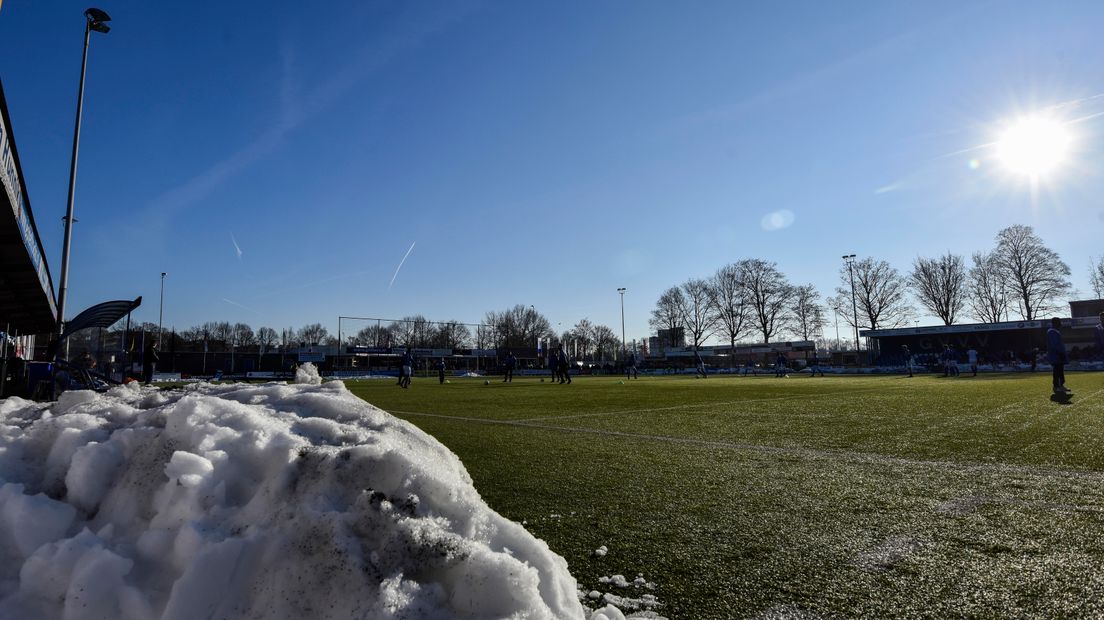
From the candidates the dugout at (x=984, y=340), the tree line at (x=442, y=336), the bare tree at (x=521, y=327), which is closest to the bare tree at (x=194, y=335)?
the tree line at (x=442, y=336)

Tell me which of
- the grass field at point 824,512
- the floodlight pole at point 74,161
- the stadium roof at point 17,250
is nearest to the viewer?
the grass field at point 824,512

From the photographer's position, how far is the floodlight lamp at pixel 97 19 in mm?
16438

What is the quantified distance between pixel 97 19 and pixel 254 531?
22.7 meters

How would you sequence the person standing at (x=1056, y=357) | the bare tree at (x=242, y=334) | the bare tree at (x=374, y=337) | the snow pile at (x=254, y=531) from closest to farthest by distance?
the snow pile at (x=254, y=531) → the person standing at (x=1056, y=357) → the bare tree at (x=374, y=337) → the bare tree at (x=242, y=334)

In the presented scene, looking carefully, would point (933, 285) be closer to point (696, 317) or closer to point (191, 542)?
point (696, 317)

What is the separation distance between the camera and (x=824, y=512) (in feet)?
9.87

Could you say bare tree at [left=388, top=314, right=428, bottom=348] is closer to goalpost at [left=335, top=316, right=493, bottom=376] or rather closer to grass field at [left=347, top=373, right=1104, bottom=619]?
goalpost at [left=335, top=316, right=493, bottom=376]

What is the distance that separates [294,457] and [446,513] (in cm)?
51

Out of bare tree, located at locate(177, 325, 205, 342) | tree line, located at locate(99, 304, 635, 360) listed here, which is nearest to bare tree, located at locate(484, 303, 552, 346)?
tree line, located at locate(99, 304, 635, 360)

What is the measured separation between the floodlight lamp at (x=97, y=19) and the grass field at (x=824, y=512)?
776 inches

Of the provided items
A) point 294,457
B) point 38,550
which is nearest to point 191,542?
point 294,457

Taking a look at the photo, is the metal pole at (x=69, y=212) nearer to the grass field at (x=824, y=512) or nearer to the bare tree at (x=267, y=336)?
the grass field at (x=824, y=512)

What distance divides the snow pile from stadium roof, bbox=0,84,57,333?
29.3 feet

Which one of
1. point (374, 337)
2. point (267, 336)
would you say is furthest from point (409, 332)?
point (267, 336)
